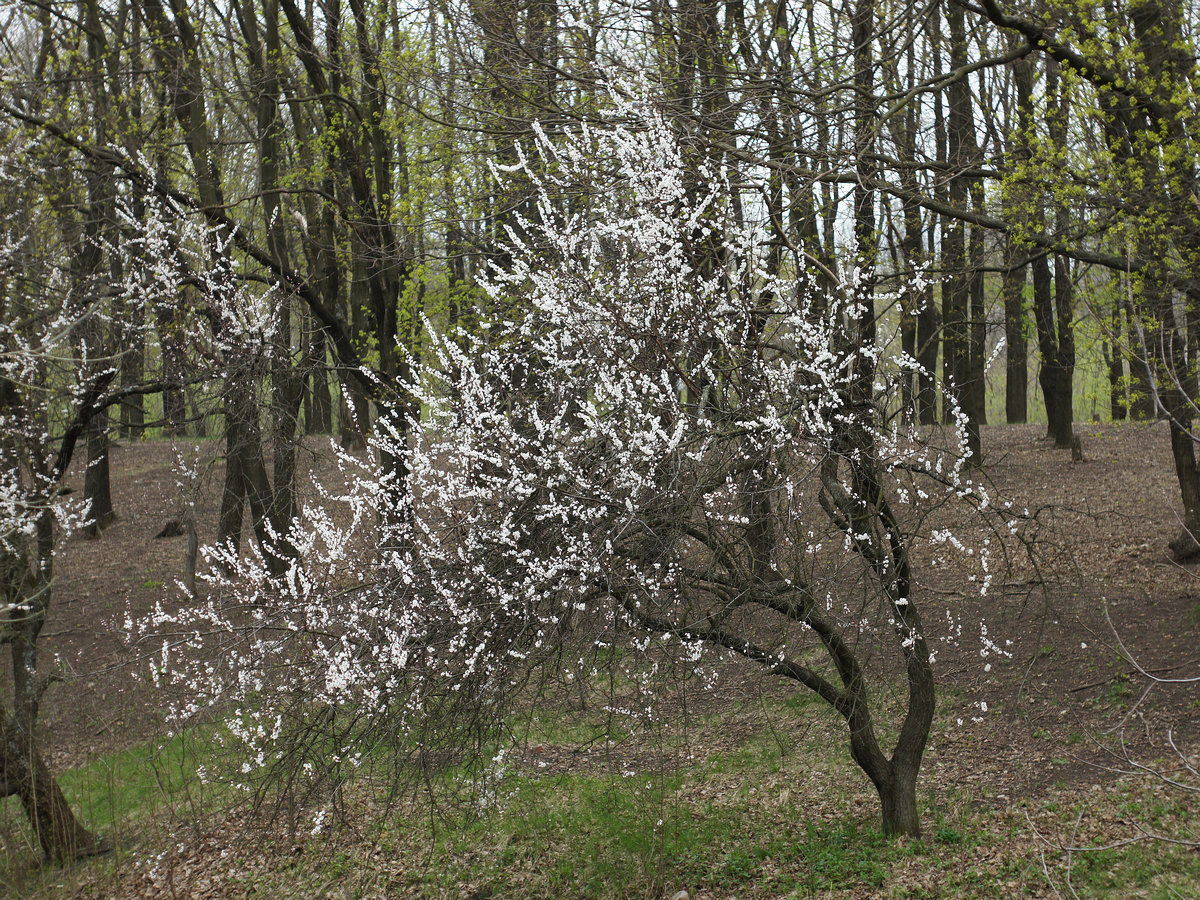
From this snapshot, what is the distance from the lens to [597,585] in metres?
5.65

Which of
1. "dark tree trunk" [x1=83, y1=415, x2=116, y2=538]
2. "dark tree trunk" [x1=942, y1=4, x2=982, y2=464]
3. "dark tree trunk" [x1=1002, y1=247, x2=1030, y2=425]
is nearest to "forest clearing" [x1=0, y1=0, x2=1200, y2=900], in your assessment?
"dark tree trunk" [x1=942, y1=4, x2=982, y2=464]

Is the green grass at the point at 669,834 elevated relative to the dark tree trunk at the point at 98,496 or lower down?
lower down

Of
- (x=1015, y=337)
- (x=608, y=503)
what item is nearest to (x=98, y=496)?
(x=608, y=503)

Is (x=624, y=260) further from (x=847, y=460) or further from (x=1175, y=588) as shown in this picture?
(x=1175, y=588)

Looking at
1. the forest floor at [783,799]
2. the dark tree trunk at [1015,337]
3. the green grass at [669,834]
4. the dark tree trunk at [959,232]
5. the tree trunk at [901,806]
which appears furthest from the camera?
the dark tree trunk at [1015,337]

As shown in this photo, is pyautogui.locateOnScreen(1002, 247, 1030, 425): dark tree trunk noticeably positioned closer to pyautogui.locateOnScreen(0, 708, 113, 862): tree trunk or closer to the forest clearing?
the forest clearing

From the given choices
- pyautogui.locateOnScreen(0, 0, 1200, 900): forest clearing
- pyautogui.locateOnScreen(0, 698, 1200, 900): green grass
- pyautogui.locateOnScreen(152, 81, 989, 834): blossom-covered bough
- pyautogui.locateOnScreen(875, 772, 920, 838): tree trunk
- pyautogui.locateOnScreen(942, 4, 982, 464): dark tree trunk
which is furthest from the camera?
pyautogui.locateOnScreen(942, 4, 982, 464): dark tree trunk

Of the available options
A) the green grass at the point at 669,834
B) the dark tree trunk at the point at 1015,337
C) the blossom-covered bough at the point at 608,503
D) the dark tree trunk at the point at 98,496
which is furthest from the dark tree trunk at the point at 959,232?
the dark tree trunk at the point at 98,496

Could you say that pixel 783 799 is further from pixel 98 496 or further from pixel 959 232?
pixel 98 496

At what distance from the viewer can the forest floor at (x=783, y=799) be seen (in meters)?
6.97

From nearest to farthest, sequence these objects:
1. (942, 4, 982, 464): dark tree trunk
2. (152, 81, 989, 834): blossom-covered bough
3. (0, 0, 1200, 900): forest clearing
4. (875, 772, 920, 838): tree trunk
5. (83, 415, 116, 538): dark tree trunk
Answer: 1. (152, 81, 989, 834): blossom-covered bough
2. (0, 0, 1200, 900): forest clearing
3. (875, 772, 920, 838): tree trunk
4. (942, 4, 982, 464): dark tree trunk
5. (83, 415, 116, 538): dark tree trunk

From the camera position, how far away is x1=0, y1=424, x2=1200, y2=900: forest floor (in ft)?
22.9

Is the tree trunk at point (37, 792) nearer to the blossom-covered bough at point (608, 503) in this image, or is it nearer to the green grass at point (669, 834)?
the green grass at point (669, 834)

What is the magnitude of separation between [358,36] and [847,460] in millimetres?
9365
